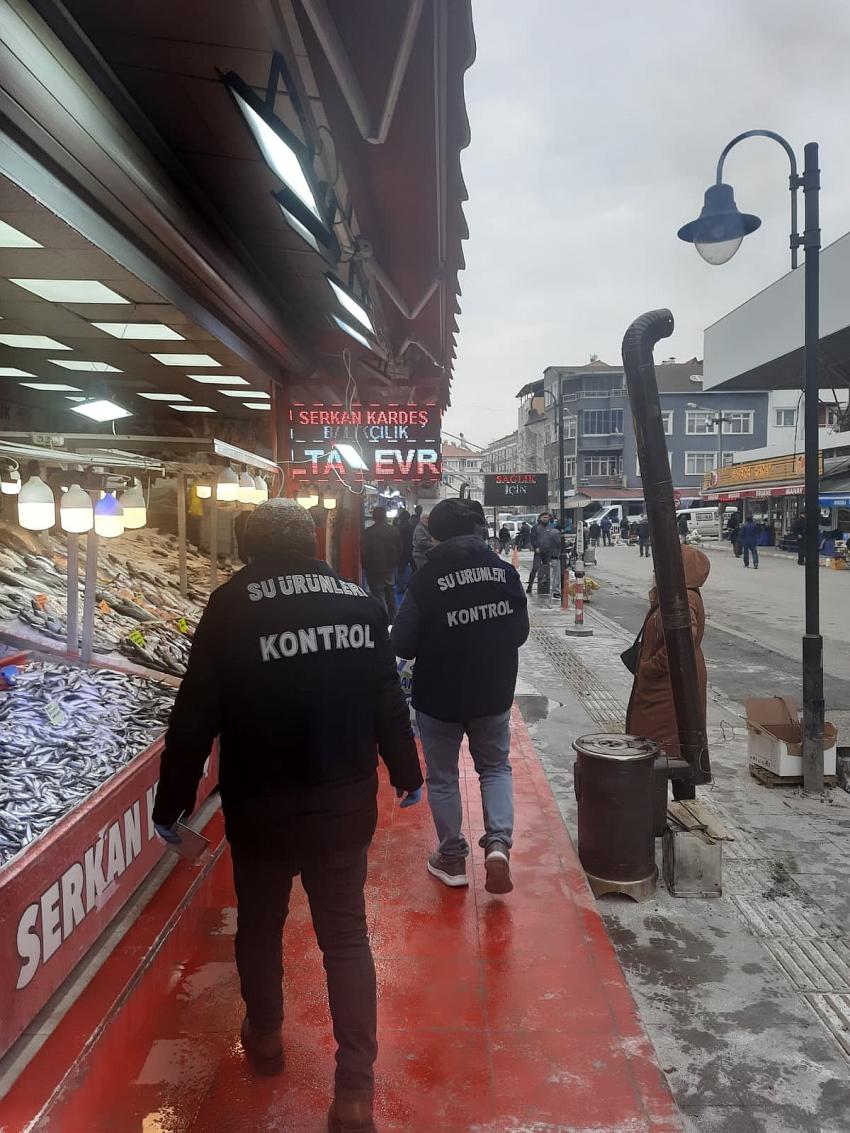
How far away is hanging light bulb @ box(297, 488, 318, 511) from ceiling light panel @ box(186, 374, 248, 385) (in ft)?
4.45

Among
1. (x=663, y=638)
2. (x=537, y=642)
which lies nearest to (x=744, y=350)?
(x=537, y=642)

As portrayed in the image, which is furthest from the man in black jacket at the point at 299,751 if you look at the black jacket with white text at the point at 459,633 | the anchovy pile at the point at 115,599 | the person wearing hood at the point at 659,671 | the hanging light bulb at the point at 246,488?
the hanging light bulb at the point at 246,488

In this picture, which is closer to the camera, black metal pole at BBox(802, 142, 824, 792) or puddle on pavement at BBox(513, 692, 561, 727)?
black metal pole at BBox(802, 142, 824, 792)

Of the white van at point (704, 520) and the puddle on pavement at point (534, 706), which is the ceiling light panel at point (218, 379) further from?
the white van at point (704, 520)

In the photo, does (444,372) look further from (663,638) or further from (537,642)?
(663,638)

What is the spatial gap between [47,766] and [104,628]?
7.01 ft

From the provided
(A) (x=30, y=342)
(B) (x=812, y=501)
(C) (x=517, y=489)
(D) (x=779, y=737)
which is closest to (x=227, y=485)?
(A) (x=30, y=342)

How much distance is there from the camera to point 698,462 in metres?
63.8

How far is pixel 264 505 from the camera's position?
2.75 metres

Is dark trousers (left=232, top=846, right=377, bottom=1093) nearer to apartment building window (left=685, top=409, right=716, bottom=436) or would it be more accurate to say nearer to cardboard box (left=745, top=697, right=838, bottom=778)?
cardboard box (left=745, top=697, right=838, bottom=778)

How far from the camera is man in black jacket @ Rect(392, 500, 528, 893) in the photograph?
161 inches

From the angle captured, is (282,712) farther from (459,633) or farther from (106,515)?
(106,515)


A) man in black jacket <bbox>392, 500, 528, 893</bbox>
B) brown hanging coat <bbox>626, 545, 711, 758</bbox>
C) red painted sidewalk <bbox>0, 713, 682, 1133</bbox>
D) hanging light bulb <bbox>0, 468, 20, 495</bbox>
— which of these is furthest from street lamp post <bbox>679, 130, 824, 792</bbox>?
hanging light bulb <bbox>0, 468, 20, 495</bbox>

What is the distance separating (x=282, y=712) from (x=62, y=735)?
7.64 feet
